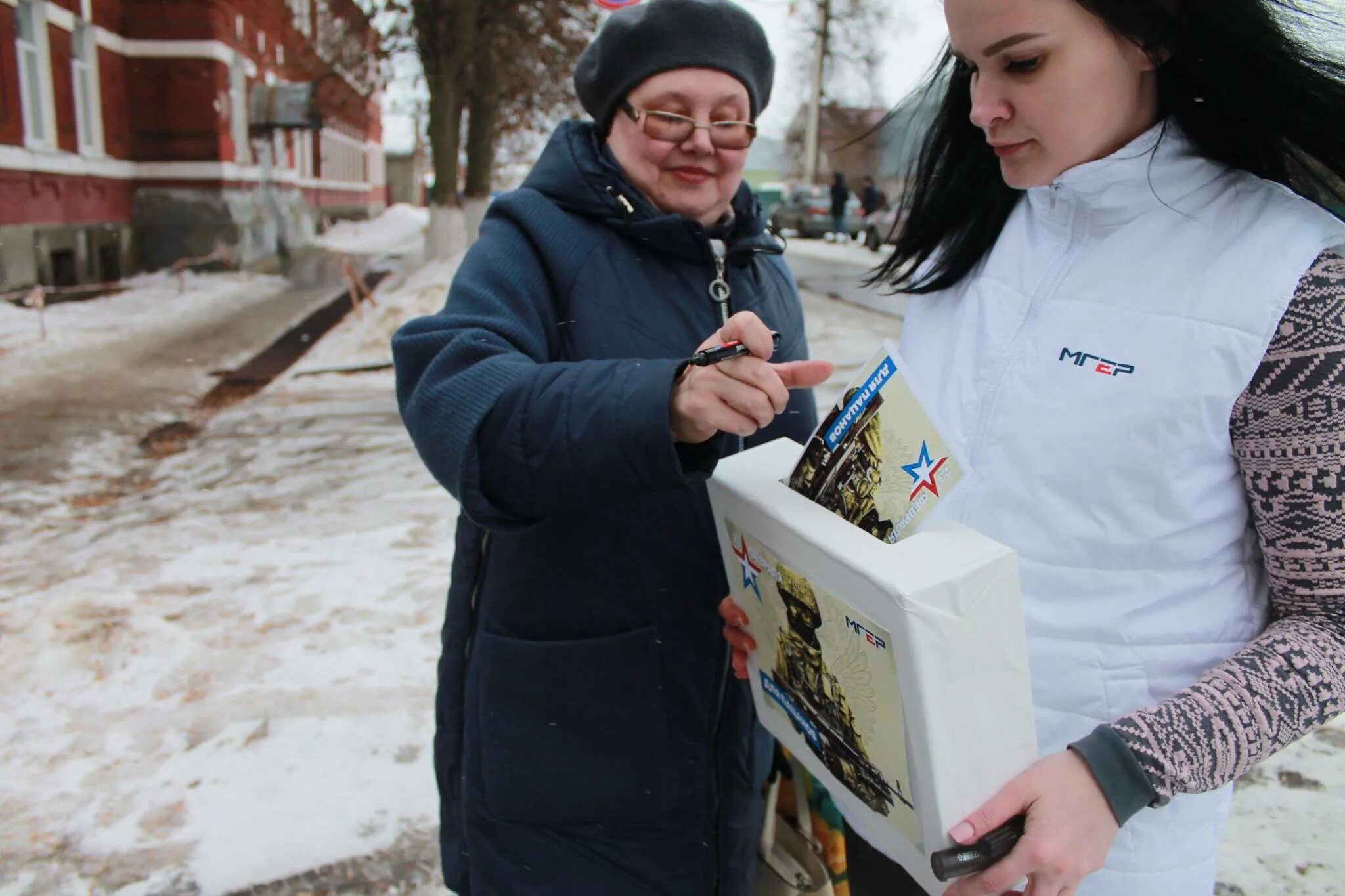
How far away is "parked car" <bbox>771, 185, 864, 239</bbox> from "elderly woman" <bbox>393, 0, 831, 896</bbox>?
976 inches

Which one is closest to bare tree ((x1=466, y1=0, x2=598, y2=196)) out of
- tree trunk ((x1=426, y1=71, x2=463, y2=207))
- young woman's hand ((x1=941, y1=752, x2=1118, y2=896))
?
tree trunk ((x1=426, y1=71, x2=463, y2=207))

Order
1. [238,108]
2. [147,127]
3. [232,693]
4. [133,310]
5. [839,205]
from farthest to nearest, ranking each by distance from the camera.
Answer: [839,205] < [238,108] < [147,127] < [133,310] < [232,693]

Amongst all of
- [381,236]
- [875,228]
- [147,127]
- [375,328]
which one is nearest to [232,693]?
[375,328]

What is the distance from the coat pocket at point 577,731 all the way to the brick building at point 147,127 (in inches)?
499

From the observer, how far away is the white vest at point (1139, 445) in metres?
0.97

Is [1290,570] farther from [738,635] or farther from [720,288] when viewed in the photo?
[720,288]

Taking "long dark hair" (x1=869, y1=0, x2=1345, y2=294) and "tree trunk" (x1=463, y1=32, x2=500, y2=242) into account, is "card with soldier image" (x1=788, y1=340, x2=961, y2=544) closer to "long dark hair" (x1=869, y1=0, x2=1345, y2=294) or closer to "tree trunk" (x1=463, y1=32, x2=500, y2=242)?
"long dark hair" (x1=869, y1=0, x2=1345, y2=294)

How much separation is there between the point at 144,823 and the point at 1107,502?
8.14ft

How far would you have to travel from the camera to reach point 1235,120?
102cm

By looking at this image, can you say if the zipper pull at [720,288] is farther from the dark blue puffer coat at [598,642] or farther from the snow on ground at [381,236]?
the snow on ground at [381,236]

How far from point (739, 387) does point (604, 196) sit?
22.4 inches

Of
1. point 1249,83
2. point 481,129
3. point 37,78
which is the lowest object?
point 1249,83

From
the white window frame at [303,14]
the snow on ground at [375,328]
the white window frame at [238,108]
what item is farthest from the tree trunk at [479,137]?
the white window frame at [303,14]

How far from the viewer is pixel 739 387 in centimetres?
104
